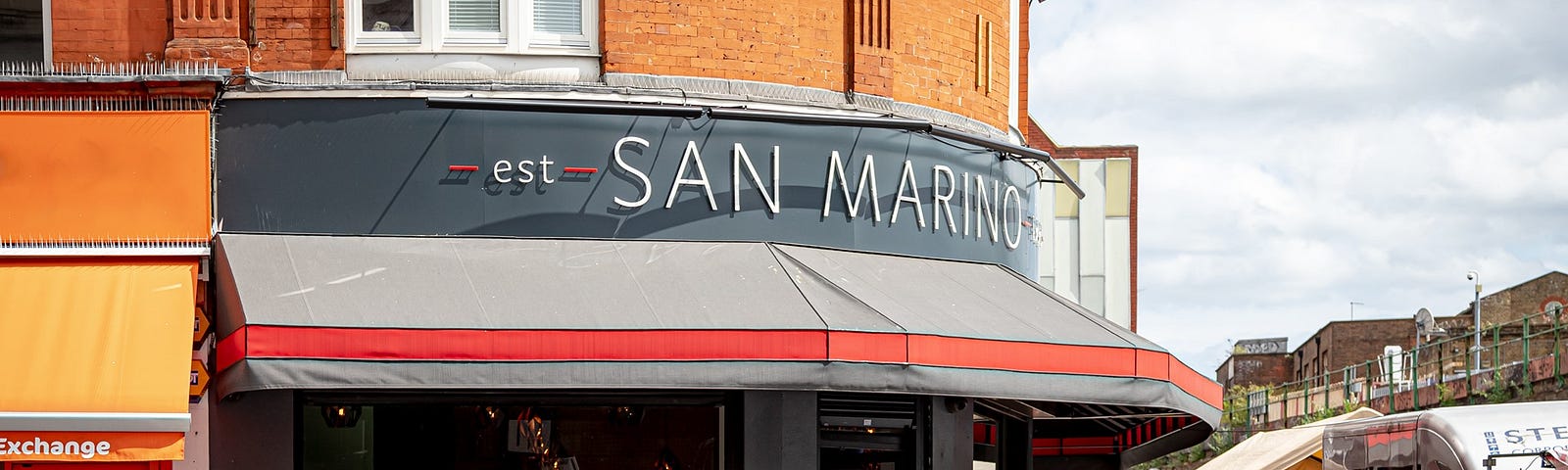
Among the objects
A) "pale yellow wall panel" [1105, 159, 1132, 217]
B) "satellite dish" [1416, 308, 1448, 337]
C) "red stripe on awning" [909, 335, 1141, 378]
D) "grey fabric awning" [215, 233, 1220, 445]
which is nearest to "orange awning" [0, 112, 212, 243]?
"grey fabric awning" [215, 233, 1220, 445]

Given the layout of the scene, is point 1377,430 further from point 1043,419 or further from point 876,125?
point 876,125

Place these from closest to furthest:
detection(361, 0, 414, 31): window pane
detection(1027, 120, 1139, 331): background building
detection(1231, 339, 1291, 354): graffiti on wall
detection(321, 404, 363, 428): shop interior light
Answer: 1. detection(361, 0, 414, 31): window pane
2. detection(321, 404, 363, 428): shop interior light
3. detection(1027, 120, 1139, 331): background building
4. detection(1231, 339, 1291, 354): graffiti on wall

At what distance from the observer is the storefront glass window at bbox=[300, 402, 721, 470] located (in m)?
16.0

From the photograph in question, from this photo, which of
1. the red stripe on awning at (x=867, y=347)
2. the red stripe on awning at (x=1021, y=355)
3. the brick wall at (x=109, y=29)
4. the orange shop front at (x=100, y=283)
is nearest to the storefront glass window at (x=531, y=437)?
the orange shop front at (x=100, y=283)

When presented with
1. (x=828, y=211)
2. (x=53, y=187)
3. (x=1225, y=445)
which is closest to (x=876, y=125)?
(x=828, y=211)

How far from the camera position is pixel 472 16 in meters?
13.0

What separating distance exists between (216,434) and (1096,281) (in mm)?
16929

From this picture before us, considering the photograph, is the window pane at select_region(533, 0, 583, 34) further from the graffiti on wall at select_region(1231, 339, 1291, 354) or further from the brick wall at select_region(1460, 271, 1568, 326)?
the graffiti on wall at select_region(1231, 339, 1291, 354)

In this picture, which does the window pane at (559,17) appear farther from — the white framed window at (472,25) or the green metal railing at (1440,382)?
the green metal railing at (1440,382)

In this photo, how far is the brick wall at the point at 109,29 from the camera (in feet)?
41.6

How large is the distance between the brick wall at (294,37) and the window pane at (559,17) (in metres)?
1.39

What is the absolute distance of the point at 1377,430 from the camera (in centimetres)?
1410

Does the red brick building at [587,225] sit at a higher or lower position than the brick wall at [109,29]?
lower

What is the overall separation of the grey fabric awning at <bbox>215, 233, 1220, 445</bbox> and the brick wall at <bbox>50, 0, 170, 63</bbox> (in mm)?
1688
